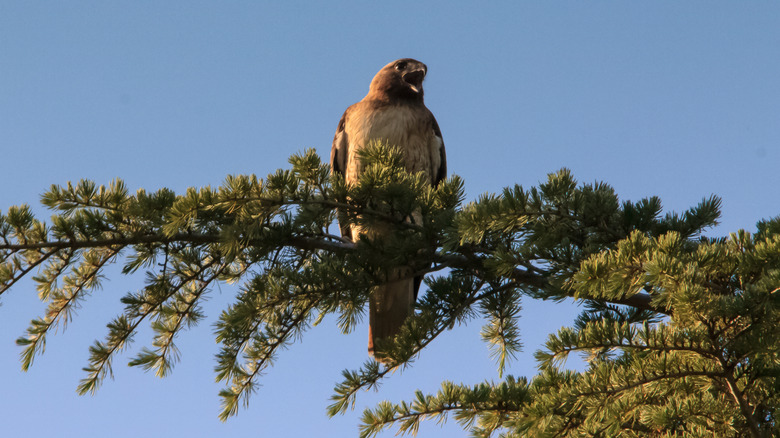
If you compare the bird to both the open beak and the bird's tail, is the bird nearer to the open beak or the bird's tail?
the open beak

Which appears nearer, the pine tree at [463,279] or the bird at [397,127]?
the pine tree at [463,279]

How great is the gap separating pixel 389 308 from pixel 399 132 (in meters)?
1.54

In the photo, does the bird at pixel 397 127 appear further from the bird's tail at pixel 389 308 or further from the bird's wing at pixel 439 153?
the bird's tail at pixel 389 308

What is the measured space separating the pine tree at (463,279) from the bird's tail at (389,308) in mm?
545

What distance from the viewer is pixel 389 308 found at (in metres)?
4.30

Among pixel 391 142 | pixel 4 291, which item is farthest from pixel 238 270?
pixel 391 142

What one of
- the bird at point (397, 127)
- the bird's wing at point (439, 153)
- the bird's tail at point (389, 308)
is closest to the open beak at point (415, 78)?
the bird at point (397, 127)

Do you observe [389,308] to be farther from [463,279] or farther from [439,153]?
[439,153]

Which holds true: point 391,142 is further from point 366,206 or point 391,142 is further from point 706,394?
point 706,394

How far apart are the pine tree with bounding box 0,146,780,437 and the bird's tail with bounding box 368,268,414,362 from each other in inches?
21.5

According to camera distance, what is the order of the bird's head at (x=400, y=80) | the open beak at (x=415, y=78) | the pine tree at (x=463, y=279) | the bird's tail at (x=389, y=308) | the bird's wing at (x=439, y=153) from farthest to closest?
the open beak at (x=415, y=78) < the bird's head at (x=400, y=80) < the bird's wing at (x=439, y=153) < the bird's tail at (x=389, y=308) < the pine tree at (x=463, y=279)

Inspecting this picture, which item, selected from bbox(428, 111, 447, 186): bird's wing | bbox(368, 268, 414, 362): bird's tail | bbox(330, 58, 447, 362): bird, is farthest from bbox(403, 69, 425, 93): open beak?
bbox(368, 268, 414, 362): bird's tail

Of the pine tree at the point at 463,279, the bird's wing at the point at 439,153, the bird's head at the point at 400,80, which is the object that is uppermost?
the bird's head at the point at 400,80

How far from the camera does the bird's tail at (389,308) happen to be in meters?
4.16
